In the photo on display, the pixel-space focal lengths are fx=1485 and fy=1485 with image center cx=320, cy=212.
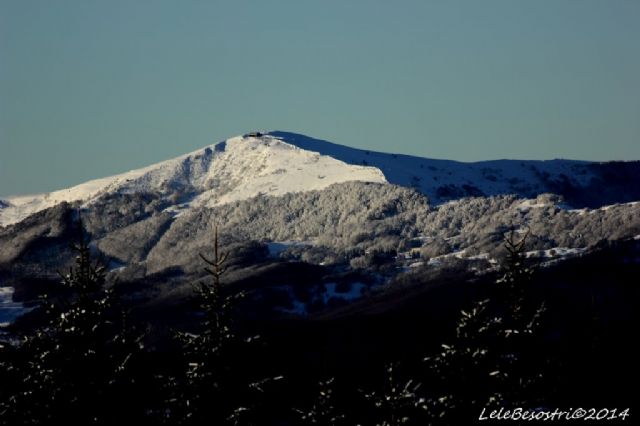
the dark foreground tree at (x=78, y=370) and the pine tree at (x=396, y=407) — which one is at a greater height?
the dark foreground tree at (x=78, y=370)

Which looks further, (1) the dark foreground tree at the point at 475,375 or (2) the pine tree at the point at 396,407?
(1) the dark foreground tree at the point at 475,375

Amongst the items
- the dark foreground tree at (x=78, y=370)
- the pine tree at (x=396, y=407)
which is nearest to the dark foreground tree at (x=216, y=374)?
the dark foreground tree at (x=78, y=370)

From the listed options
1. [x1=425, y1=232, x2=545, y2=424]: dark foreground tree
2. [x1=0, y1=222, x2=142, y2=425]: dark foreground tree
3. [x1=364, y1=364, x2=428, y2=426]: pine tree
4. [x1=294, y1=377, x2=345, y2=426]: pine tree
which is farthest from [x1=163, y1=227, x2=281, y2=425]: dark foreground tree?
[x1=425, y1=232, x2=545, y2=424]: dark foreground tree

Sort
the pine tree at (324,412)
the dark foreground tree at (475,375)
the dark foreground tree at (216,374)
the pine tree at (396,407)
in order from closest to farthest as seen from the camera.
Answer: the dark foreground tree at (216,374) < the pine tree at (396,407) < the dark foreground tree at (475,375) < the pine tree at (324,412)

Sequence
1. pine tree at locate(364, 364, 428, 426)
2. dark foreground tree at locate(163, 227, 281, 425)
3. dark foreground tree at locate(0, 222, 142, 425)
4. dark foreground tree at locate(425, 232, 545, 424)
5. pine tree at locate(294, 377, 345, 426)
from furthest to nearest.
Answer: pine tree at locate(294, 377, 345, 426)
dark foreground tree at locate(425, 232, 545, 424)
pine tree at locate(364, 364, 428, 426)
dark foreground tree at locate(0, 222, 142, 425)
dark foreground tree at locate(163, 227, 281, 425)

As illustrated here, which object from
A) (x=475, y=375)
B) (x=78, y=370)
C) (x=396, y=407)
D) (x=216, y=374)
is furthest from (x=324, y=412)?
(x=78, y=370)

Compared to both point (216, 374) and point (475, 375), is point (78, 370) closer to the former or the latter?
point (216, 374)

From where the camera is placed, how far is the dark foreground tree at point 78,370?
68.9 meters

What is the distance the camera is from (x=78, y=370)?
69.4 meters

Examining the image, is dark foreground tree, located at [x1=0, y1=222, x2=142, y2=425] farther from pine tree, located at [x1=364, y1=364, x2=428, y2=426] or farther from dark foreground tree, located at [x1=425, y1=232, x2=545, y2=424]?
dark foreground tree, located at [x1=425, y1=232, x2=545, y2=424]

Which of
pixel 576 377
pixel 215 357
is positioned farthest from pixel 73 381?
pixel 576 377

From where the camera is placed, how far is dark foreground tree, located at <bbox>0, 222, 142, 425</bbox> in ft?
226

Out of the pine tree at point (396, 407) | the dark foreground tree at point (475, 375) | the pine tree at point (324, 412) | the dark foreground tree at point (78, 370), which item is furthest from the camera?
the pine tree at point (324, 412)

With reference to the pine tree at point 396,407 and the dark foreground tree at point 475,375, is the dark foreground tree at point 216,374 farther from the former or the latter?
the dark foreground tree at point 475,375
